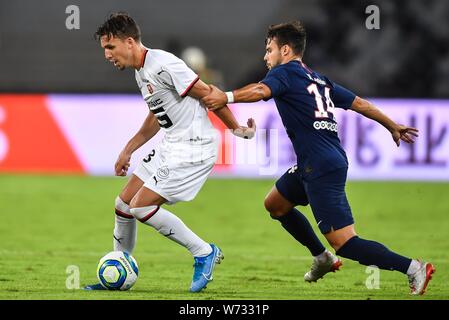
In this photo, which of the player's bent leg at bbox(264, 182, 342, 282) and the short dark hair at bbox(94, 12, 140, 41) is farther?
the player's bent leg at bbox(264, 182, 342, 282)

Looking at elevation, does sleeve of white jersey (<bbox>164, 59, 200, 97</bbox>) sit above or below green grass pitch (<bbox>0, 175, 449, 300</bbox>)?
above

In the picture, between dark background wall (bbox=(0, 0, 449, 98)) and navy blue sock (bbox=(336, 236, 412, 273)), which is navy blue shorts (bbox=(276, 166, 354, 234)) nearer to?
navy blue sock (bbox=(336, 236, 412, 273))

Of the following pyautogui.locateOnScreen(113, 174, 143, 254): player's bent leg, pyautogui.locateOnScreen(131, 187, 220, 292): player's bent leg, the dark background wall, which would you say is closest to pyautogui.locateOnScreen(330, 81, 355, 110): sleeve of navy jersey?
pyautogui.locateOnScreen(131, 187, 220, 292): player's bent leg

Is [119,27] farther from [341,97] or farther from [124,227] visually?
[341,97]

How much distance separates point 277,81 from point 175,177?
103cm

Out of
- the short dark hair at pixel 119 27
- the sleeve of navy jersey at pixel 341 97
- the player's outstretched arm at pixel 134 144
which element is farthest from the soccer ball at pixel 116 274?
the sleeve of navy jersey at pixel 341 97

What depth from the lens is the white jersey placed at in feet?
24.9

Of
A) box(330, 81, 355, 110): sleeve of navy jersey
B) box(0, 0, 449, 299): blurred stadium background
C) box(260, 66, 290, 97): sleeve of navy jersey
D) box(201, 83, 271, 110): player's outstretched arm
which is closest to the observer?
box(201, 83, 271, 110): player's outstretched arm

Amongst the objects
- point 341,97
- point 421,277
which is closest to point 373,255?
point 421,277

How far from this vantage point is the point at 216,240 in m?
11.4

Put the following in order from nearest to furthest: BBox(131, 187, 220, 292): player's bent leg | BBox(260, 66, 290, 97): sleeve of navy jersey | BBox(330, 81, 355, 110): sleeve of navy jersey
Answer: BBox(260, 66, 290, 97): sleeve of navy jersey
BBox(131, 187, 220, 292): player's bent leg
BBox(330, 81, 355, 110): sleeve of navy jersey

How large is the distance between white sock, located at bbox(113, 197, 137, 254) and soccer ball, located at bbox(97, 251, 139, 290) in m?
0.28

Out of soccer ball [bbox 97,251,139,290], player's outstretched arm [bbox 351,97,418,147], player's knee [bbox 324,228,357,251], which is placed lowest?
soccer ball [bbox 97,251,139,290]

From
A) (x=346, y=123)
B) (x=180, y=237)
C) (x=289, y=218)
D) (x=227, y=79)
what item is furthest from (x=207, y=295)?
(x=227, y=79)
